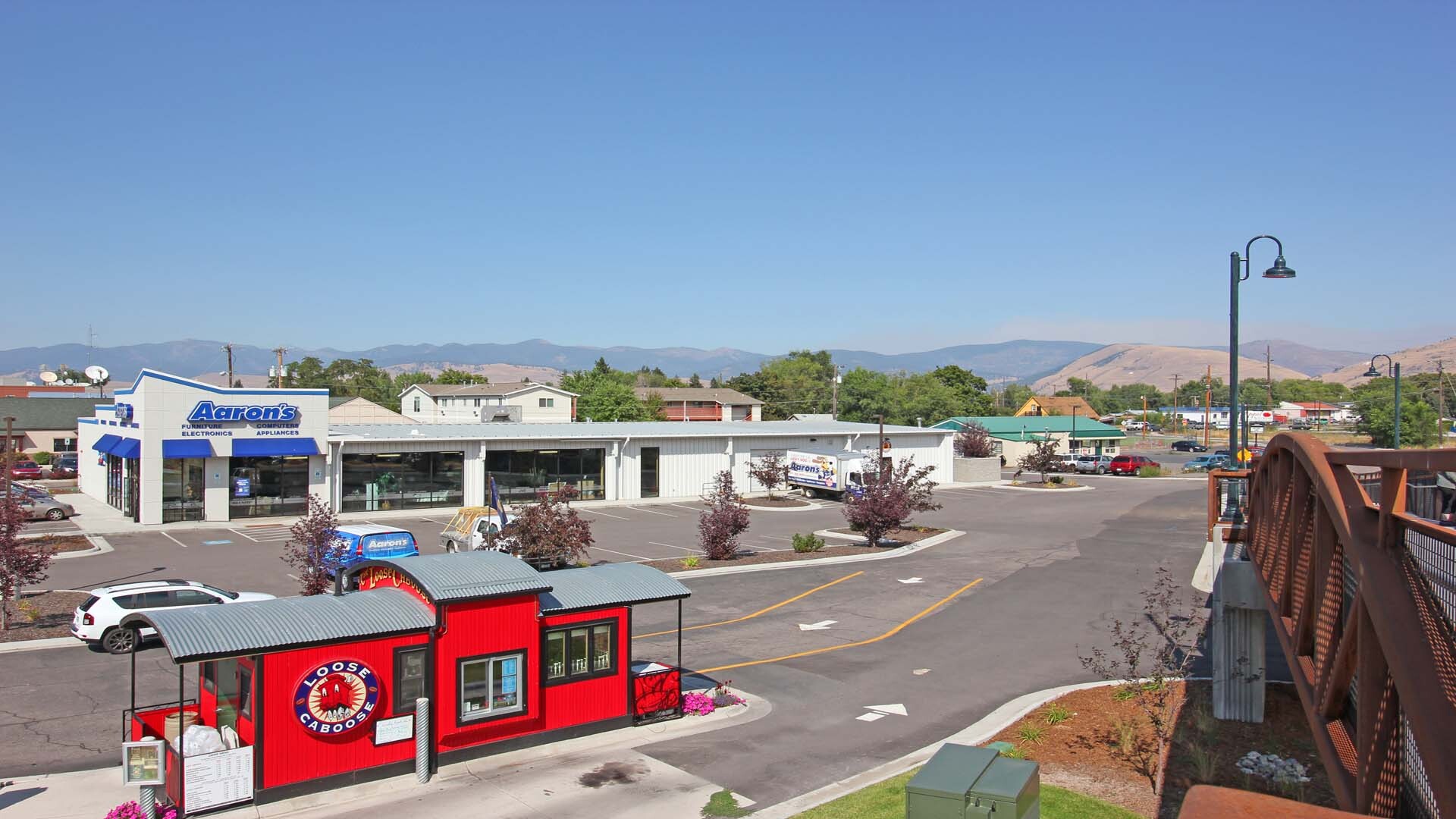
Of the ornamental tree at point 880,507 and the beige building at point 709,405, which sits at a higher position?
the beige building at point 709,405

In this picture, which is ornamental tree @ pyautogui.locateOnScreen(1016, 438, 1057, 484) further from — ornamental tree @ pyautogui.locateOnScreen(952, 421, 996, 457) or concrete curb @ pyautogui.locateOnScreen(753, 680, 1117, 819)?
concrete curb @ pyautogui.locateOnScreen(753, 680, 1117, 819)

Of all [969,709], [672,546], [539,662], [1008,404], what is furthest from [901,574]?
[1008,404]

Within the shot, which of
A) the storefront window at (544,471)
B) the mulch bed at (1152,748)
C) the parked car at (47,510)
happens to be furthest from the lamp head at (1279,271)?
the parked car at (47,510)

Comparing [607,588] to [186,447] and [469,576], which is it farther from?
[186,447]

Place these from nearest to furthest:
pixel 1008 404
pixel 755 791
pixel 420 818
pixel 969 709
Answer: pixel 420 818, pixel 755 791, pixel 969 709, pixel 1008 404

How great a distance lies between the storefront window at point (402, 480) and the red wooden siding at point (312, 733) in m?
33.0

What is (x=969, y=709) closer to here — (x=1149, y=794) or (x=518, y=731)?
(x=1149, y=794)

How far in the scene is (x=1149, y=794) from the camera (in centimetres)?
1255

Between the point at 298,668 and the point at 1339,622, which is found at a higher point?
the point at 1339,622

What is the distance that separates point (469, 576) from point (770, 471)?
37.8 metres

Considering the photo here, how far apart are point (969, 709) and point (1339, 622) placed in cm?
928

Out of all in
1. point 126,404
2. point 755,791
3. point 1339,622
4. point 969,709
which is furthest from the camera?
point 126,404

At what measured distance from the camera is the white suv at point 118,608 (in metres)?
20.6

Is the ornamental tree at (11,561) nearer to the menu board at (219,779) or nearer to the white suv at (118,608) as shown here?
the white suv at (118,608)
